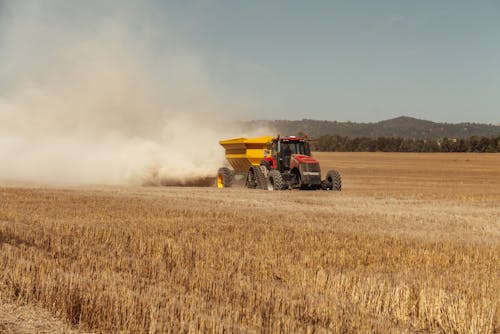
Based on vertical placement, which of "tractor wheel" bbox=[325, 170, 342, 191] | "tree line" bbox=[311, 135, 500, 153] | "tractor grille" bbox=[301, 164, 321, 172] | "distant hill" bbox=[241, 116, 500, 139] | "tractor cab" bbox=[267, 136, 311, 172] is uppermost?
"distant hill" bbox=[241, 116, 500, 139]

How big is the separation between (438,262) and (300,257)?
7.10ft

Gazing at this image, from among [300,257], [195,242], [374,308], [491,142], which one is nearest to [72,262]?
[195,242]

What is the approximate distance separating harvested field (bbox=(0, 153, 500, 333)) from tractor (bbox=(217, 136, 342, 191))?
499cm

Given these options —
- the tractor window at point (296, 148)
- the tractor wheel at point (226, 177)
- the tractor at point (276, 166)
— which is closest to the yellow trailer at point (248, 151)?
the tractor at point (276, 166)

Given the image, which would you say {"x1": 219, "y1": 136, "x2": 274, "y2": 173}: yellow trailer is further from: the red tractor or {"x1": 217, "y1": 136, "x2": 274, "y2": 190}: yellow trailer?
the red tractor

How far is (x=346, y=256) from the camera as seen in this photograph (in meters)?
9.38

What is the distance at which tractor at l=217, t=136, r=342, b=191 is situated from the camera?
2184cm

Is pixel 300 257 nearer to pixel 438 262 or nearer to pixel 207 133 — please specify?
pixel 438 262

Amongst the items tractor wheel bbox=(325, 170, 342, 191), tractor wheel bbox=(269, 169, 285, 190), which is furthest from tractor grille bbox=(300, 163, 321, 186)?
tractor wheel bbox=(325, 170, 342, 191)

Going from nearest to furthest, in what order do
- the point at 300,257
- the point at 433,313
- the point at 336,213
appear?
the point at 433,313, the point at 300,257, the point at 336,213

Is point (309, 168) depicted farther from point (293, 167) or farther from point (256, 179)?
point (256, 179)

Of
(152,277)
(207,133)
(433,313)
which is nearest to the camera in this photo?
(433,313)

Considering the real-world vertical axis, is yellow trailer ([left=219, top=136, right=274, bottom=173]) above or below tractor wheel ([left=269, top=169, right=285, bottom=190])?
above

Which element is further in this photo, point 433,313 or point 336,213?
point 336,213
